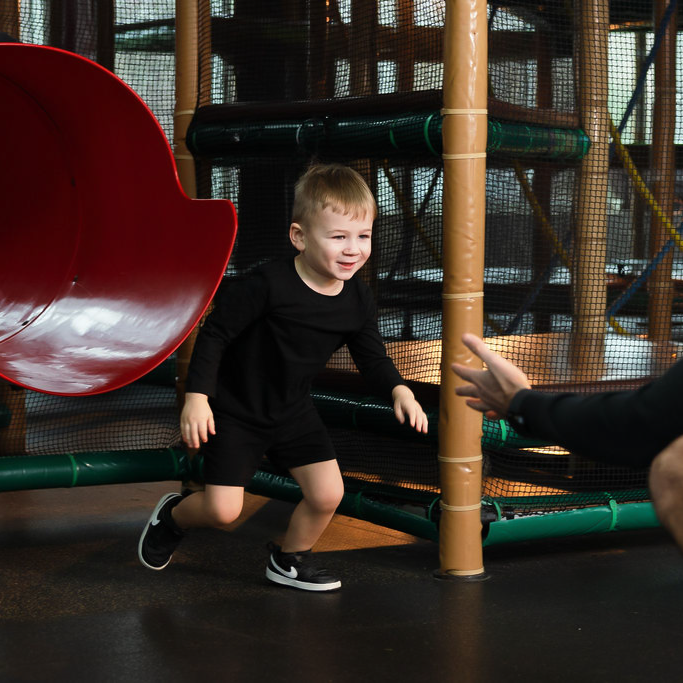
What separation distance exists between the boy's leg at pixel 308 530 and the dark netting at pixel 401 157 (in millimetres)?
390

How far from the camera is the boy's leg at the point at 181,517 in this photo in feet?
8.68

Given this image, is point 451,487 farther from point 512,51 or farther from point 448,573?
point 512,51

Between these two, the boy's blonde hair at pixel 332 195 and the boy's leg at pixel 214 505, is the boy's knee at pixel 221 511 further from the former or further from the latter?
the boy's blonde hair at pixel 332 195

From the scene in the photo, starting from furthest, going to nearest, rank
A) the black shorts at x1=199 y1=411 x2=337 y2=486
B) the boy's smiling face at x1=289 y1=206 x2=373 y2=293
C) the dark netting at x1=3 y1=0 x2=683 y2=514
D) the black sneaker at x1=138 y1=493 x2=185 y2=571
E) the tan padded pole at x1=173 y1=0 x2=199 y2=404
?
the tan padded pole at x1=173 y1=0 x2=199 y2=404 → the dark netting at x1=3 y1=0 x2=683 y2=514 → the black sneaker at x1=138 y1=493 x2=185 y2=571 → the black shorts at x1=199 y1=411 x2=337 y2=486 → the boy's smiling face at x1=289 y1=206 x2=373 y2=293

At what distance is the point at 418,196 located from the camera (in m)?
3.29

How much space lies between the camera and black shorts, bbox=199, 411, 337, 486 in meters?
2.64

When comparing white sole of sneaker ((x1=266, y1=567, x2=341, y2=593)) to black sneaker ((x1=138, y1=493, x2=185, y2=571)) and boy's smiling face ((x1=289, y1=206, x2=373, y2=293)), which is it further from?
boy's smiling face ((x1=289, y1=206, x2=373, y2=293))

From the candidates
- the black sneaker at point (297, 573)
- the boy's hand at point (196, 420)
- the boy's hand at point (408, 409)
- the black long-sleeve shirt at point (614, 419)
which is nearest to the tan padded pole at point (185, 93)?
the black sneaker at point (297, 573)

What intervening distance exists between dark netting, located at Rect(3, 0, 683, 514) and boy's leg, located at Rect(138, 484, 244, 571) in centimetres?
60

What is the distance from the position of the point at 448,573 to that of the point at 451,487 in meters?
0.23

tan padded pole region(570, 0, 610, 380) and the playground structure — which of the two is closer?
the playground structure

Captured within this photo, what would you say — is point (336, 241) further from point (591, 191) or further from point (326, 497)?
point (591, 191)

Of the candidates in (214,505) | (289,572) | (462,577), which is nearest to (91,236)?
(214,505)

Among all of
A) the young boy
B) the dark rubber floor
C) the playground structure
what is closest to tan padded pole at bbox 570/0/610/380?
the playground structure
